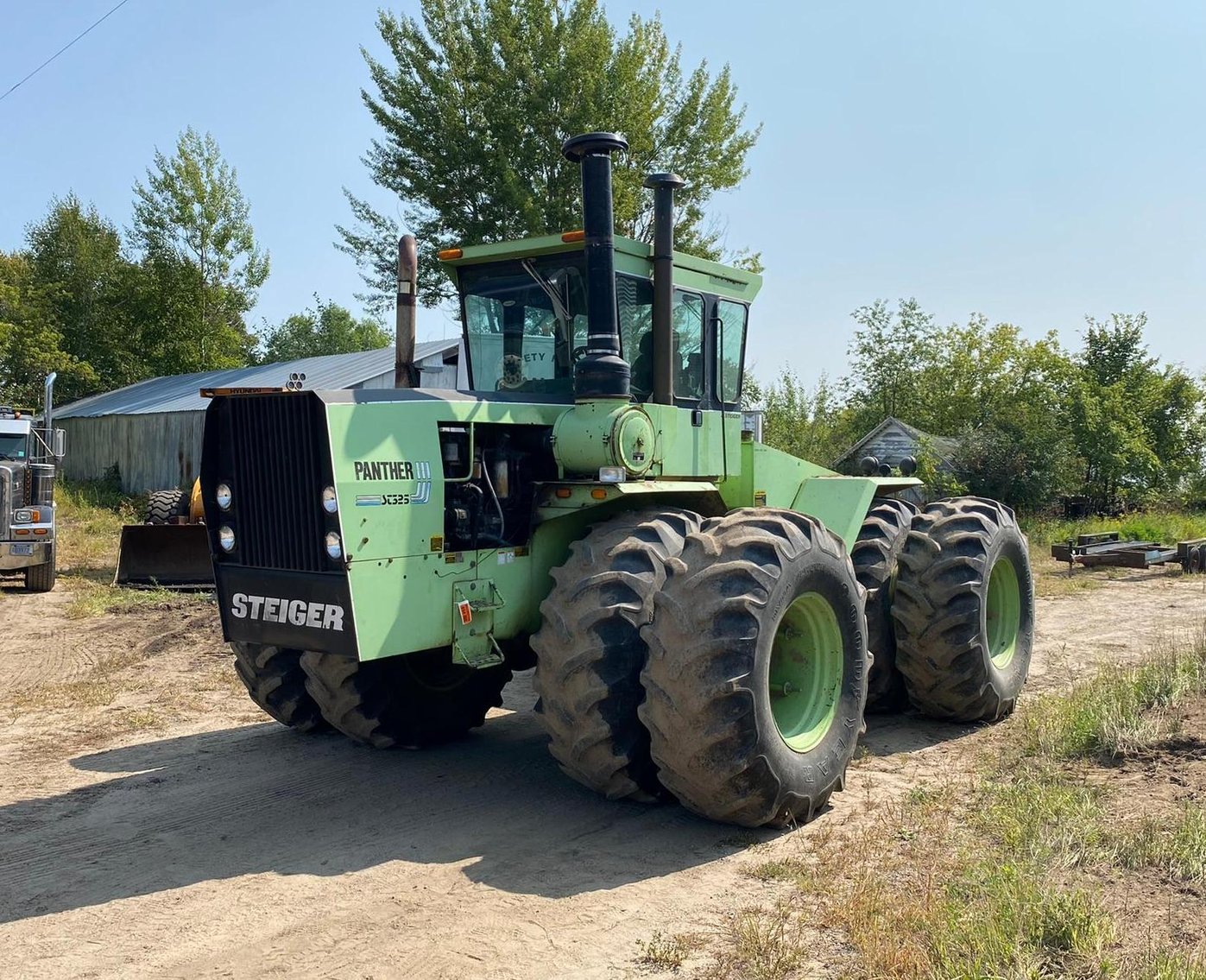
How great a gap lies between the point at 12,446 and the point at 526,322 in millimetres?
12433

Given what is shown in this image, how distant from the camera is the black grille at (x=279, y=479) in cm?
516

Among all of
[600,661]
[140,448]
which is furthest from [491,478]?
[140,448]

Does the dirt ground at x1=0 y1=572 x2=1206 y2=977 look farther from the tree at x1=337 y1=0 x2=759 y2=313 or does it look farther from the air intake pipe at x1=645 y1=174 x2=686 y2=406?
the tree at x1=337 y1=0 x2=759 y2=313

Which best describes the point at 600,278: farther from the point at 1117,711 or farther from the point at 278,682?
the point at 1117,711

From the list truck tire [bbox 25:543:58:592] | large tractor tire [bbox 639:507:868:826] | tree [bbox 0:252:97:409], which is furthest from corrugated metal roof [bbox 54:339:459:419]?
large tractor tire [bbox 639:507:868:826]

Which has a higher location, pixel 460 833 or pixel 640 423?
pixel 640 423

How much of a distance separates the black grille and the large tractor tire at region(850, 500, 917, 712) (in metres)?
4.02

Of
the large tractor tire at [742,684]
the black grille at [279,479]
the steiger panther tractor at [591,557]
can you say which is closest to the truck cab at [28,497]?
the steiger panther tractor at [591,557]

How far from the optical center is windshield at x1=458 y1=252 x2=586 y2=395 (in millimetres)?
6645

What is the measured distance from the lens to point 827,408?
3659 cm

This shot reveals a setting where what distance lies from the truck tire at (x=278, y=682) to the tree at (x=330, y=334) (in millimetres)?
58550

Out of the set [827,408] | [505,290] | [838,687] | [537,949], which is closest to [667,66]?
[827,408]

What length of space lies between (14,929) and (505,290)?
439cm

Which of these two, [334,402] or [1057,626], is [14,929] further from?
[1057,626]
